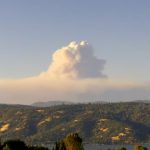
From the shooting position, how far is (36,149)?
5674 inches

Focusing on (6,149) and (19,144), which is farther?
(19,144)

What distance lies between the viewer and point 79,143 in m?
119

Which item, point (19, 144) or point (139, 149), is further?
point (19, 144)

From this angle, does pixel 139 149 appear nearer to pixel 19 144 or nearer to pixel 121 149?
pixel 121 149

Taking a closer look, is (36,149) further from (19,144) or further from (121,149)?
(121,149)

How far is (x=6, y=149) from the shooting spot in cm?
13275

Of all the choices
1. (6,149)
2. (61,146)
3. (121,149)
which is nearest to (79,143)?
(61,146)

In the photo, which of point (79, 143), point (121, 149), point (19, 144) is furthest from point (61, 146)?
point (19, 144)

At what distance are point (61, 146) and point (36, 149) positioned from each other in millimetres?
22947

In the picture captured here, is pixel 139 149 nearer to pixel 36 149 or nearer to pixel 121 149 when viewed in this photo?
pixel 121 149

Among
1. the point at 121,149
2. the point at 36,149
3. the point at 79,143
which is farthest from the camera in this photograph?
the point at 36,149

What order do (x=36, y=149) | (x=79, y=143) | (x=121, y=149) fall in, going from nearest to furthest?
(x=79, y=143) < (x=121, y=149) < (x=36, y=149)

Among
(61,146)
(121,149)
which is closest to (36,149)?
(61,146)

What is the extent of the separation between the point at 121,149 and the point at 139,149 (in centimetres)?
833
